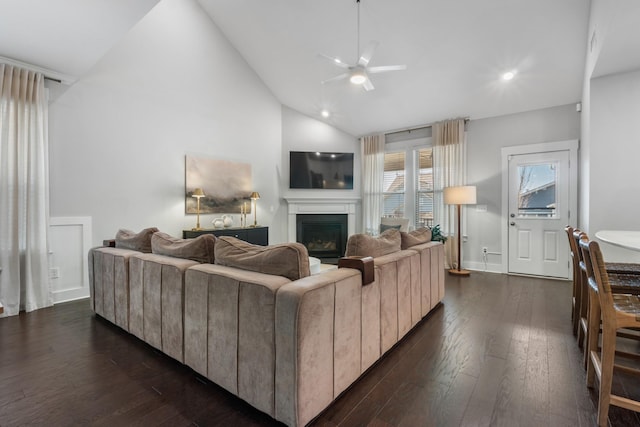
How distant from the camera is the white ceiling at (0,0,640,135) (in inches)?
103

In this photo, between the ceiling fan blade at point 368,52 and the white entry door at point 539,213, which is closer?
the ceiling fan blade at point 368,52

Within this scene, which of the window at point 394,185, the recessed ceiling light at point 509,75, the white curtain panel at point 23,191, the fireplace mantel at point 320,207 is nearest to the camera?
the white curtain panel at point 23,191

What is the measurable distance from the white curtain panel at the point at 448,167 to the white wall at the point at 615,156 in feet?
6.67

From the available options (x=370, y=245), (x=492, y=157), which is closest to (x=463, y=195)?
(x=492, y=157)

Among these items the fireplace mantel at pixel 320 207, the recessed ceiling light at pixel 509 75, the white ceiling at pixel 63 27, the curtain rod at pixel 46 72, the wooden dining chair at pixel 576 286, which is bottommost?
the wooden dining chair at pixel 576 286

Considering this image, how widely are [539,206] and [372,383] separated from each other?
4407 millimetres

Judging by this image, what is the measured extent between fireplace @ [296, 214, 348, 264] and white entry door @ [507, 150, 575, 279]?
309 cm

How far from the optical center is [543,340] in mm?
2361

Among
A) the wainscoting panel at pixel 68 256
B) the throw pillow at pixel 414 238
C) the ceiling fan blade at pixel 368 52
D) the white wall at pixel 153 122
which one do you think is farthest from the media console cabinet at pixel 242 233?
the ceiling fan blade at pixel 368 52

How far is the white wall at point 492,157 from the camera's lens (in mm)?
4555

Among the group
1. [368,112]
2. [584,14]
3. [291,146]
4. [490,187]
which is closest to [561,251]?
[490,187]

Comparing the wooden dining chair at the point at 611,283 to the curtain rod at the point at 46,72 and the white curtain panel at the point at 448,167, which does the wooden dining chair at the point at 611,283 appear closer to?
the white curtain panel at the point at 448,167

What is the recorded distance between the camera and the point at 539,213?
4590mm

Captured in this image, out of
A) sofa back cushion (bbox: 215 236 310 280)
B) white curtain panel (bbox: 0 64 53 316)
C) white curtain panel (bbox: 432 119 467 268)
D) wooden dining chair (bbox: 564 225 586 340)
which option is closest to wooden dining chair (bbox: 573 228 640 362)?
wooden dining chair (bbox: 564 225 586 340)
